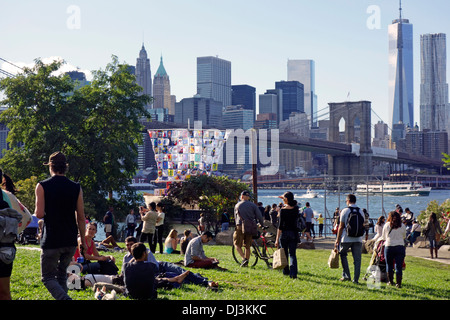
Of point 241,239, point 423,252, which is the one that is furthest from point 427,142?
point 241,239

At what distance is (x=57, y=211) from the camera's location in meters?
5.61

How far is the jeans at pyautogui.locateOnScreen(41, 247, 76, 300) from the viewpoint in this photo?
5.66 meters

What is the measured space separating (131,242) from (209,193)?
14.7 m

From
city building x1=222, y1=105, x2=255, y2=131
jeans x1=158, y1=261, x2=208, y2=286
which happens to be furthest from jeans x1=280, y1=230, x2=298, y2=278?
city building x1=222, y1=105, x2=255, y2=131

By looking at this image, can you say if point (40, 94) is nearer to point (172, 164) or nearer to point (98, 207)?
point (98, 207)

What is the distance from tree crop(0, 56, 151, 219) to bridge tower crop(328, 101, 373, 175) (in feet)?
206

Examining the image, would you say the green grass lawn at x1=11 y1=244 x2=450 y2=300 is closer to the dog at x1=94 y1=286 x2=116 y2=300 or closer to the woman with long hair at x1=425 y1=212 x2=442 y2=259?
the dog at x1=94 y1=286 x2=116 y2=300

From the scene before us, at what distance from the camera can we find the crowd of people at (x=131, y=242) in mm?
5566

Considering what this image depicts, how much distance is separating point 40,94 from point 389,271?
2100cm

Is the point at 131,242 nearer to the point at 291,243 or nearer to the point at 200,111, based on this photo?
the point at 291,243

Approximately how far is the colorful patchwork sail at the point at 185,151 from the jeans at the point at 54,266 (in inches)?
1034

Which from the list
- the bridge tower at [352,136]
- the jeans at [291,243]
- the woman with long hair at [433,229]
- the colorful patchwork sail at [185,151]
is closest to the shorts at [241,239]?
the jeans at [291,243]

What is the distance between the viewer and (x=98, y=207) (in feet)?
83.6
